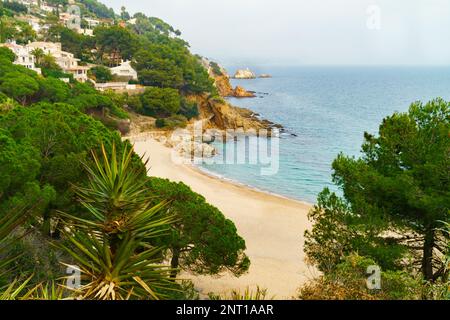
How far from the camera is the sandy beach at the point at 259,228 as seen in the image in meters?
14.3

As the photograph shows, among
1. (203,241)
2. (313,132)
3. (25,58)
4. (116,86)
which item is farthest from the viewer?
(313,132)

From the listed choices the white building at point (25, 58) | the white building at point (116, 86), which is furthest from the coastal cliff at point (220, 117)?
the white building at point (25, 58)

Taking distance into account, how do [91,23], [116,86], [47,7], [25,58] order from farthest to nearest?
[47,7], [91,23], [116,86], [25,58]

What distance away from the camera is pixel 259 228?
832 inches

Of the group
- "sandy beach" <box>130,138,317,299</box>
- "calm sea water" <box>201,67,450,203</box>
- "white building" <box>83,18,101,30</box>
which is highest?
"white building" <box>83,18,101,30</box>

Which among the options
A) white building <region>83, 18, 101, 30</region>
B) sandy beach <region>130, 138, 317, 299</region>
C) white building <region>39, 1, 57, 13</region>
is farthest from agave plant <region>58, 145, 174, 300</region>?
white building <region>39, 1, 57, 13</region>

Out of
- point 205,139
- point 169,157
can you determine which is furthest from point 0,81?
point 205,139

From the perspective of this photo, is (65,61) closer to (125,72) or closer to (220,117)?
(125,72)

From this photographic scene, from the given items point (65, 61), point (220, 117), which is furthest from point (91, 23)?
point (220, 117)

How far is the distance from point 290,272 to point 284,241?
3636mm

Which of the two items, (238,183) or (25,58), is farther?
(25,58)

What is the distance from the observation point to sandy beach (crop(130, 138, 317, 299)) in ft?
47.0

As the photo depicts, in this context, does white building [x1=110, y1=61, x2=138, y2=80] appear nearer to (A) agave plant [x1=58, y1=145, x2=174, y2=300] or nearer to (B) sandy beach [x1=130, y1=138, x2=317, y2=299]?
(B) sandy beach [x1=130, y1=138, x2=317, y2=299]

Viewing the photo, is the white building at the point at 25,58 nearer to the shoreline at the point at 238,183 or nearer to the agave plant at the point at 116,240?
the shoreline at the point at 238,183
